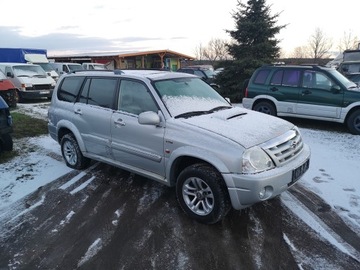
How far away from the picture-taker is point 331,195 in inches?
179

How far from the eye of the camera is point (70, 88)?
19.0 ft

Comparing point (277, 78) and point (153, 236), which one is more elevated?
point (277, 78)

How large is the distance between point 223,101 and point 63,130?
123 inches

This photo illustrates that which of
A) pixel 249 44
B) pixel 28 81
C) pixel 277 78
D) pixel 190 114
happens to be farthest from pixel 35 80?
pixel 190 114

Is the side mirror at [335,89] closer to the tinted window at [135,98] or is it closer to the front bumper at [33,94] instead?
the tinted window at [135,98]

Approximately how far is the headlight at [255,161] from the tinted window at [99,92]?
2.39m

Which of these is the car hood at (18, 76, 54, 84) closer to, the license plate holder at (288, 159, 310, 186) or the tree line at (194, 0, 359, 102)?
the tree line at (194, 0, 359, 102)

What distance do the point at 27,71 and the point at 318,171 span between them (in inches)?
586

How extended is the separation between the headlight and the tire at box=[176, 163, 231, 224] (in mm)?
389

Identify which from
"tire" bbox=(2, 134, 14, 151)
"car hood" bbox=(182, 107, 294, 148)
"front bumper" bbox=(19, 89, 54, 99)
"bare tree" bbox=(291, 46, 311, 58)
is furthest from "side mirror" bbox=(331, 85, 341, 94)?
"bare tree" bbox=(291, 46, 311, 58)

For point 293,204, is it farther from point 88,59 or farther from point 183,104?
point 88,59

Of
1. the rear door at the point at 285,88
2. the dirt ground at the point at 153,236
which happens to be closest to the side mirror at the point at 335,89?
the rear door at the point at 285,88

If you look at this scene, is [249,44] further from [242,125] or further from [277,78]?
[242,125]

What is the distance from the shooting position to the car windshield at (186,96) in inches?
171
